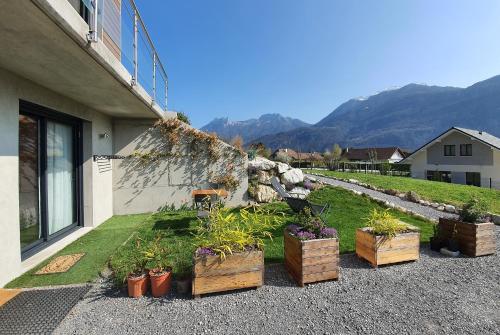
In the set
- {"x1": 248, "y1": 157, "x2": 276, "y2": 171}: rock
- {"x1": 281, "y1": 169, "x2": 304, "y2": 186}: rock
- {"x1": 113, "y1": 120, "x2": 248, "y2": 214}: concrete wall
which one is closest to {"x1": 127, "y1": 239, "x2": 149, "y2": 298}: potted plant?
{"x1": 113, "y1": 120, "x2": 248, "y2": 214}: concrete wall

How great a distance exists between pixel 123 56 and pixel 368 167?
1451 inches

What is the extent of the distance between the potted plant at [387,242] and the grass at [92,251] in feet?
15.8

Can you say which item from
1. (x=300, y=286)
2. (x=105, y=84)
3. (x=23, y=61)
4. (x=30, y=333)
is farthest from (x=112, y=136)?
(x=300, y=286)

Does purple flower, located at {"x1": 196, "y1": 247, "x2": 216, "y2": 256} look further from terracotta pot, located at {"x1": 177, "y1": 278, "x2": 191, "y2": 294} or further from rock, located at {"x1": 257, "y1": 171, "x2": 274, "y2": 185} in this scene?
rock, located at {"x1": 257, "y1": 171, "x2": 274, "y2": 185}

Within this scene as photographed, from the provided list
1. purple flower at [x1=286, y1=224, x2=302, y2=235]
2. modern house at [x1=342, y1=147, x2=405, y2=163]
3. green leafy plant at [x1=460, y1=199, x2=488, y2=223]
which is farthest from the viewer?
modern house at [x1=342, y1=147, x2=405, y2=163]

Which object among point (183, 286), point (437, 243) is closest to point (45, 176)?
point (183, 286)

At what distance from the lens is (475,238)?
5.07 metres

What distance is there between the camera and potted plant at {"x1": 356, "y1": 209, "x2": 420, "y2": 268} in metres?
4.61

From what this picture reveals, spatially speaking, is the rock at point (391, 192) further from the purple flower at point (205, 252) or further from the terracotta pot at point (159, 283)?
the terracotta pot at point (159, 283)

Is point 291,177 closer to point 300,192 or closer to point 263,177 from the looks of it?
point 300,192

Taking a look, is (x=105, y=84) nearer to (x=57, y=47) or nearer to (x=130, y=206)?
(x=57, y=47)

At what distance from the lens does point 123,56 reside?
5.56 metres

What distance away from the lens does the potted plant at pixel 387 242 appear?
15.1 ft

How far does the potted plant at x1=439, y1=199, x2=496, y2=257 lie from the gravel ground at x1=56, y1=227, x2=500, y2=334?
2.73 feet
